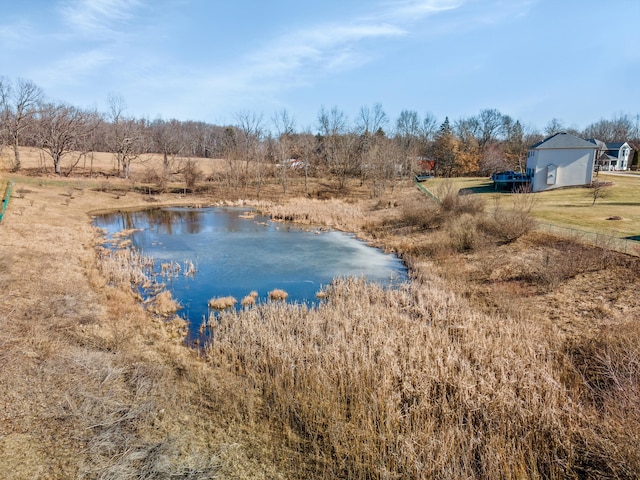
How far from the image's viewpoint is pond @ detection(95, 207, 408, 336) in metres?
15.3

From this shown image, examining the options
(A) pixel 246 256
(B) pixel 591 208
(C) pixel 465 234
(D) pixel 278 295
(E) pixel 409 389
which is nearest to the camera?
(E) pixel 409 389

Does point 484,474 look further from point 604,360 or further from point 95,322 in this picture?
point 95,322

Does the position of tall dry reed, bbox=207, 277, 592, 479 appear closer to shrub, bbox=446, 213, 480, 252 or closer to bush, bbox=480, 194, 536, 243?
shrub, bbox=446, 213, 480, 252

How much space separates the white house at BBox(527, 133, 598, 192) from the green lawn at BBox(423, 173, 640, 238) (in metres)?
1.48

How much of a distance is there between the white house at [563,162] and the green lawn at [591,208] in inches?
58.3

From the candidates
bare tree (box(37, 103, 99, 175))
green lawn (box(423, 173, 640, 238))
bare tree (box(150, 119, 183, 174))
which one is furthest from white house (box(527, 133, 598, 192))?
bare tree (box(37, 103, 99, 175))

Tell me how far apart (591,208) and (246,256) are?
2364 cm

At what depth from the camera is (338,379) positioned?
811 centimetres

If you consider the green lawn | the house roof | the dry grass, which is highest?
the house roof

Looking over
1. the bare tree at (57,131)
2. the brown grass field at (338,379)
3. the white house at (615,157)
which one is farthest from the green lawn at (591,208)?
the bare tree at (57,131)

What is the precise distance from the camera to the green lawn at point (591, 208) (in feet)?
66.2

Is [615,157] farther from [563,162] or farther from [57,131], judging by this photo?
[57,131]

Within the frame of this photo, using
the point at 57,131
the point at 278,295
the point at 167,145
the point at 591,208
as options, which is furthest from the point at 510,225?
the point at 167,145

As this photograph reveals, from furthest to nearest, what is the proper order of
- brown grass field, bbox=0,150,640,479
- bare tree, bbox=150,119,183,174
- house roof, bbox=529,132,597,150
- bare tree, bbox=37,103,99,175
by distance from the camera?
bare tree, bbox=150,119,183,174, bare tree, bbox=37,103,99,175, house roof, bbox=529,132,597,150, brown grass field, bbox=0,150,640,479
